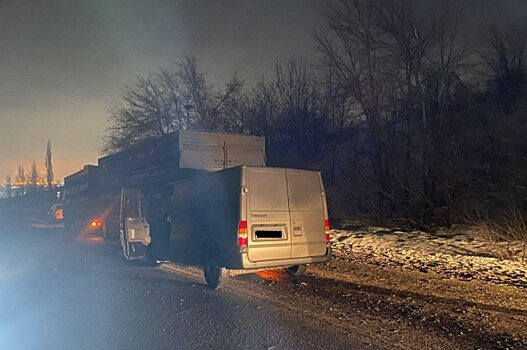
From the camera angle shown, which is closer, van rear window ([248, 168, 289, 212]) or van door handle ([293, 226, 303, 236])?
van rear window ([248, 168, 289, 212])

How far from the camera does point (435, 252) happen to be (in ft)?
37.7

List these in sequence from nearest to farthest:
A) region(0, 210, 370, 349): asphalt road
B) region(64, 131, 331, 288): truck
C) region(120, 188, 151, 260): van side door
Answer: region(0, 210, 370, 349): asphalt road
region(64, 131, 331, 288): truck
region(120, 188, 151, 260): van side door

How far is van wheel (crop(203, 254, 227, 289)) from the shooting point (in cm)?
830

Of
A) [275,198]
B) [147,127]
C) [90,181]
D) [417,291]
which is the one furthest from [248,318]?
[147,127]

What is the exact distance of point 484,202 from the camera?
648 inches

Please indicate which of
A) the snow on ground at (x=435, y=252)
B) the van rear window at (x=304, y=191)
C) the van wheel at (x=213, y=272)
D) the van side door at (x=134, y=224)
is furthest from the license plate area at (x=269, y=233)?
the van side door at (x=134, y=224)

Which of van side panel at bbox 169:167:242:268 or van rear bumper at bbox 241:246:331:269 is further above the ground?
van side panel at bbox 169:167:242:268

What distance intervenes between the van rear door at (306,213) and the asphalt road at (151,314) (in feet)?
3.46

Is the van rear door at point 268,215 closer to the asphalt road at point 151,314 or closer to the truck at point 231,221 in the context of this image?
the truck at point 231,221

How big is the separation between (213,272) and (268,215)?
1.52 metres

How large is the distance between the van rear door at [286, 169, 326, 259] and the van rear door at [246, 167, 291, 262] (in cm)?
14

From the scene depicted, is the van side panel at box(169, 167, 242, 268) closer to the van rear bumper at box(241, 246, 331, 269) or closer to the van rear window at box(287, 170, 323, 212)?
the van rear bumper at box(241, 246, 331, 269)

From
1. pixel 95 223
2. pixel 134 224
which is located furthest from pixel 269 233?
pixel 95 223

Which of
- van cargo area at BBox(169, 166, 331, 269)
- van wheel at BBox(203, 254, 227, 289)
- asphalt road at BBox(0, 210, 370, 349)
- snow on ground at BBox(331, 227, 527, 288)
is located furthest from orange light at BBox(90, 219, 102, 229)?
van wheel at BBox(203, 254, 227, 289)
